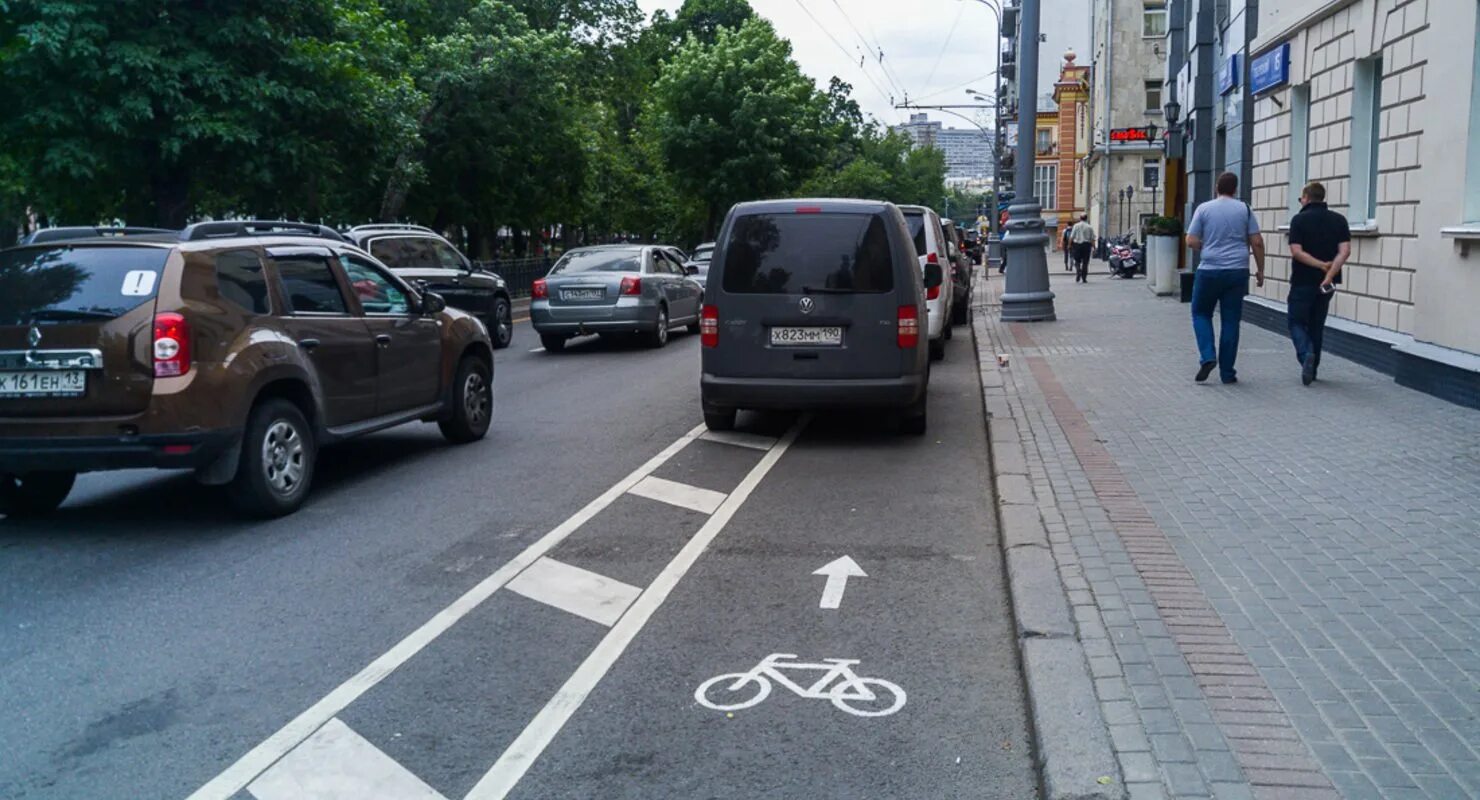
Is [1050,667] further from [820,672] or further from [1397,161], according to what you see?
[1397,161]

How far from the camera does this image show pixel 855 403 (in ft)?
34.8

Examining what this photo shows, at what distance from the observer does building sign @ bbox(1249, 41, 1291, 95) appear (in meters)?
18.2

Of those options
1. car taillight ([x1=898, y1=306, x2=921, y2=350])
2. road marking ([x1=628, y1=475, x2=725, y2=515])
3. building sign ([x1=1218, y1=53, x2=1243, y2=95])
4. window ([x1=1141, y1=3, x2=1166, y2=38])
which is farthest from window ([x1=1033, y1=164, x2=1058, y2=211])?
road marking ([x1=628, y1=475, x2=725, y2=515])

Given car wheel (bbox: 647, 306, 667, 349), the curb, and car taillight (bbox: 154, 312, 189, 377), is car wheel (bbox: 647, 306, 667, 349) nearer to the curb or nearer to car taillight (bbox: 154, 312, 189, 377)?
the curb

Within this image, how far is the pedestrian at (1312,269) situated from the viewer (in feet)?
40.9

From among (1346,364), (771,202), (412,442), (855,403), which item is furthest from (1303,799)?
(1346,364)

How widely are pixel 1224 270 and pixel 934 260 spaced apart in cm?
511

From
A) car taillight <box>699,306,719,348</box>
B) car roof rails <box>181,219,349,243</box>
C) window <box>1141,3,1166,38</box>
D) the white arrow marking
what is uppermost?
window <box>1141,3,1166,38</box>

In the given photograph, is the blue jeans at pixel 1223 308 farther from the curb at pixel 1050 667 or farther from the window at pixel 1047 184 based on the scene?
the window at pixel 1047 184

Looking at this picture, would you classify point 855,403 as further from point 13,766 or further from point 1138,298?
point 1138,298

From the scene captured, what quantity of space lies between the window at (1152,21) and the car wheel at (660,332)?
4849 centimetres

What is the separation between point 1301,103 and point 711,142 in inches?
1225

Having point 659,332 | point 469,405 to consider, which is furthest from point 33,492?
point 659,332

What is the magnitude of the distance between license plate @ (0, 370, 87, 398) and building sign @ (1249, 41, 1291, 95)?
15.7m
